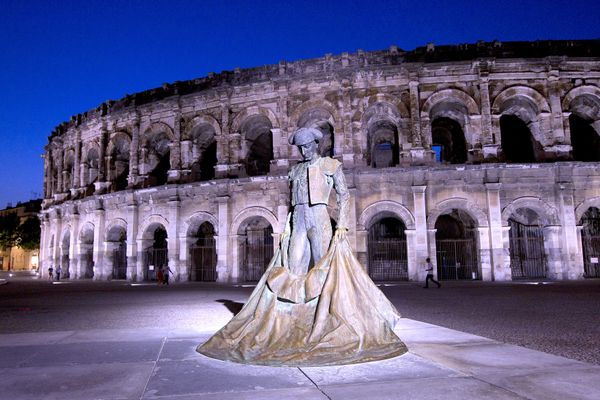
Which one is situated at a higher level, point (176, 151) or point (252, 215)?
point (176, 151)

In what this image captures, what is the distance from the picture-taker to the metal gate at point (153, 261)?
2038cm

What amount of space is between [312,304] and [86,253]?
2193cm

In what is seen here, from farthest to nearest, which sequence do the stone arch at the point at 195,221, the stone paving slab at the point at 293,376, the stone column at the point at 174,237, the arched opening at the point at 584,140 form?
the stone column at the point at 174,237, the arched opening at the point at 584,140, the stone arch at the point at 195,221, the stone paving slab at the point at 293,376

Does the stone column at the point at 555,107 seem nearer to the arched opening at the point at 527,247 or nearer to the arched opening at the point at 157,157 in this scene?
the arched opening at the point at 527,247

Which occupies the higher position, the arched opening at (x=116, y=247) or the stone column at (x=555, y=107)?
the stone column at (x=555, y=107)

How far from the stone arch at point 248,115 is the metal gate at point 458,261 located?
8.50 m

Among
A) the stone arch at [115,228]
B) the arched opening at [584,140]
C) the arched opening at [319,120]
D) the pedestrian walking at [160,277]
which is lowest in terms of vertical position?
the pedestrian walking at [160,277]

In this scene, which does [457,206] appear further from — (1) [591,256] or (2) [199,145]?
(2) [199,145]

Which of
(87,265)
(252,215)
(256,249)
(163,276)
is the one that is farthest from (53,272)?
(252,215)

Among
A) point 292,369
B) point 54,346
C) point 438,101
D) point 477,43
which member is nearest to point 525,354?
point 292,369

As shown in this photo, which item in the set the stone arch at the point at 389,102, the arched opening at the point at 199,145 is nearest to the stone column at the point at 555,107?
the stone arch at the point at 389,102

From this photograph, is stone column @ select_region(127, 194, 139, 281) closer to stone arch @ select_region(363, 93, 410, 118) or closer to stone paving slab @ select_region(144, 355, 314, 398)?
stone arch @ select_region(363, 93, 410, 118)

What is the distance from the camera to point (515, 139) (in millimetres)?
20969

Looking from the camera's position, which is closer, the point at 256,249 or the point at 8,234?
the point at 256,249
